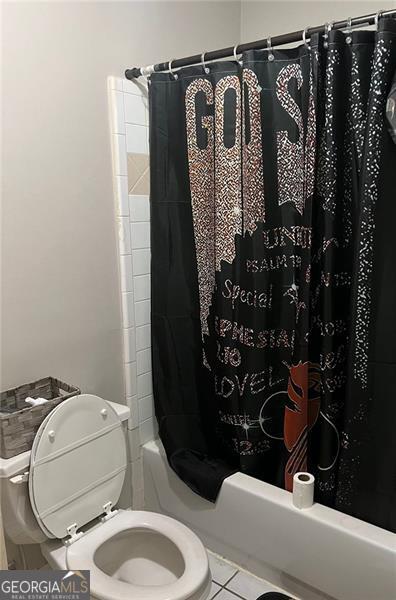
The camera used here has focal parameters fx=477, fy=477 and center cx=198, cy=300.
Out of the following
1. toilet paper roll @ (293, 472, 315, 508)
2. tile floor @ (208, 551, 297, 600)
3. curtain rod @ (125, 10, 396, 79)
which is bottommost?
tile floor @ (208, 551, 297, 600)

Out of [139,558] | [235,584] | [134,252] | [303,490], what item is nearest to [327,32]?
[134,252]

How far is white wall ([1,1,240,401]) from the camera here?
4.71ft

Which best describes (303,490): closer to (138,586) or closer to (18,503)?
(138,586)

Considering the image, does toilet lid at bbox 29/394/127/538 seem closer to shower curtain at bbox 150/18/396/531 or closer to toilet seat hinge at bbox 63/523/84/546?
toilet seat hinge at bbox 63/523/84/546

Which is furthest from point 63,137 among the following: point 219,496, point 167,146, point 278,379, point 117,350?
point 219,496

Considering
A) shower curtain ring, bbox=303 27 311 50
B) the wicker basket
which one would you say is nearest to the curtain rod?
shower curtain ring, bbox=303 27 311 50

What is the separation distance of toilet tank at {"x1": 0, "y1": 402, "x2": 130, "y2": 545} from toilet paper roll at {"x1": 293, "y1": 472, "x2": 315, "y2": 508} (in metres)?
0.81

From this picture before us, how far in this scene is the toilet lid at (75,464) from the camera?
1.43 metres

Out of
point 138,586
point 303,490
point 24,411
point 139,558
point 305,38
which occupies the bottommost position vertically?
point 139,558

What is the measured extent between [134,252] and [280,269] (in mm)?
577

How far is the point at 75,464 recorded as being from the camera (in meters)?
1.52

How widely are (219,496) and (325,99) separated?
1413 millimetres

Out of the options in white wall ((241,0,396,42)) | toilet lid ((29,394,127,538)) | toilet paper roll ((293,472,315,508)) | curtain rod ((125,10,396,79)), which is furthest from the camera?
white wall ((241,0,396,42))

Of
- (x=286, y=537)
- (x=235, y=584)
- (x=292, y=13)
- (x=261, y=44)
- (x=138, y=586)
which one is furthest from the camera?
(x=292, y=13)
